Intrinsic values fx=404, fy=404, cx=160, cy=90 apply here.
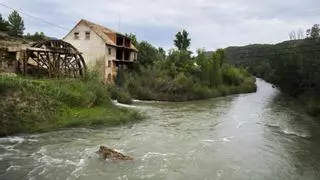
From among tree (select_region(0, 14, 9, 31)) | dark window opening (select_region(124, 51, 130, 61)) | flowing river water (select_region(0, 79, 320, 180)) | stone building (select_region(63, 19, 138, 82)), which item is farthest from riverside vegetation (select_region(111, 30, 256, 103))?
tree (select_region(0, 14, 9, 31))

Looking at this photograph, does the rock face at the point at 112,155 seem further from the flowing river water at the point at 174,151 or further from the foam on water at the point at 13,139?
the foam on water at the point at 13,139

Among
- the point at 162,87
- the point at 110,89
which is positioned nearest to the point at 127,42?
the point at 162,87

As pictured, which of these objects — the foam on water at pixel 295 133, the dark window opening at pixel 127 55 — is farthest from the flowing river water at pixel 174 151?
the dark window opening at pixel 127 55

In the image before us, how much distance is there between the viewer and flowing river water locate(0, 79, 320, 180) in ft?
57.9

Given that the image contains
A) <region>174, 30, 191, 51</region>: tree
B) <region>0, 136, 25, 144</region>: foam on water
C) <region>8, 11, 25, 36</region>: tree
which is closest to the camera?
<region>0, 136, 25, 144</region>: foam on water

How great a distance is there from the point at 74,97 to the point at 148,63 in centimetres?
3245

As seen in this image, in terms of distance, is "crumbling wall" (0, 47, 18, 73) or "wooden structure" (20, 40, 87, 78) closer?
"crumbling wall" (0, 47, 18, 73)

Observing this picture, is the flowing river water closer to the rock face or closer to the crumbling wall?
the rock face

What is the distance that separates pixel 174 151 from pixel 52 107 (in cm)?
1021

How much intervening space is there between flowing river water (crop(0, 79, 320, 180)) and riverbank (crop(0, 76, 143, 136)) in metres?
1.13

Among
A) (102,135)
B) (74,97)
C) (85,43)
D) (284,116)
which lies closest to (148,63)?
(85,43)

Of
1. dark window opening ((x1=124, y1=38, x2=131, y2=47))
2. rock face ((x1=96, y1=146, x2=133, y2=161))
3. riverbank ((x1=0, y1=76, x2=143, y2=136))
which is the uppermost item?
dark window opening ((x1=124, y1=38, x2=131, y2=47))

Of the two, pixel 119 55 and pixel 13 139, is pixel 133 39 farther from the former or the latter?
pixel 13 139

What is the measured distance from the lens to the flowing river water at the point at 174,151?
17.6m
